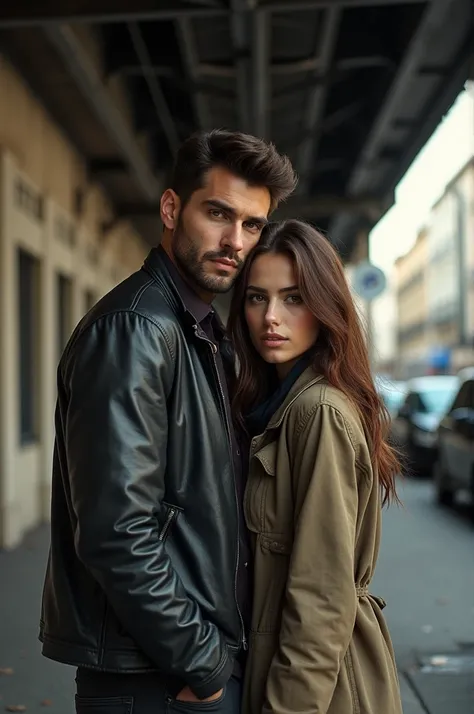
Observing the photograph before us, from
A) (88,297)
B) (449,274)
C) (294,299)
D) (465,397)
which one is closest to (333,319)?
(294,299)

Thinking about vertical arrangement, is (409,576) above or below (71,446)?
below

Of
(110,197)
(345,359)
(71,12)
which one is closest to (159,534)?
(345,359)

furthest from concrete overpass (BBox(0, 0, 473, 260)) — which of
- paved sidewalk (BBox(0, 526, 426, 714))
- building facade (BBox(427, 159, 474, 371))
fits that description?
building facade (BBox(427, 159, 474, 371))

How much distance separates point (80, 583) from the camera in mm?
1981

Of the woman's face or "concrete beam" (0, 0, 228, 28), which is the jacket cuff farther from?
"concrete beam" (0, 0, 228, 28)

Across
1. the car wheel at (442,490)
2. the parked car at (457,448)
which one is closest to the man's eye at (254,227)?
the parked car at (457,448)

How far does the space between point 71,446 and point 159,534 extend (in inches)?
10.5

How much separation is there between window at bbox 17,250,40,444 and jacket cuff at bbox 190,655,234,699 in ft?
29.0

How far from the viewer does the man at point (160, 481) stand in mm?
1843

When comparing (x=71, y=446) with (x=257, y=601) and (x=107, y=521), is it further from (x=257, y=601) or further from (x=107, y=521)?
(x=257, y=601)

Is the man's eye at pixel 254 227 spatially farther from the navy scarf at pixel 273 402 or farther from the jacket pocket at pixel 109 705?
the jacket pocket at pixel 109 705

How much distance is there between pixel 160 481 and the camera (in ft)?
6.31

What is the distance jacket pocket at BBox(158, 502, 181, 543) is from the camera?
1950mm

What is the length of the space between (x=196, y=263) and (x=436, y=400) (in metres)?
15.2
